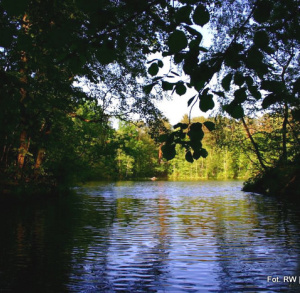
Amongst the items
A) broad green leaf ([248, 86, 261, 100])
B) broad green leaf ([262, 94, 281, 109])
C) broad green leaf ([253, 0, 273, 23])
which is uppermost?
broad green leaf ([253, 0, 273, 23])

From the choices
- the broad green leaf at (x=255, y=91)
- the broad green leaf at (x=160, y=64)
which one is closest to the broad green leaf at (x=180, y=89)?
the broad green leaf at (x=160, y=64)

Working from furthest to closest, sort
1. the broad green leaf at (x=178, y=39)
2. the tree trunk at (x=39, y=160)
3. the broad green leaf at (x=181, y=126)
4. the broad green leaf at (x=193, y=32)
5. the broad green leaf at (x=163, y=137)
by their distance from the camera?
the tree trunk at (x=39, y=160) → the broad green leaf at (x=181, y=126) → the broad green leaf at (x=163, y=137) → the broad green leaf at (x=193, y=32) → the broad green leaf at (x=178, y=39)

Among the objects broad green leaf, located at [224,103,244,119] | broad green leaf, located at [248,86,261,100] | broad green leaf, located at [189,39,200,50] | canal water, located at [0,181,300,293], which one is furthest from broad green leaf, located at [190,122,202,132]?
canal water, located at [0,181,300,293]

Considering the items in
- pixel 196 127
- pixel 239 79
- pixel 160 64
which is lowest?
pixel 196 127

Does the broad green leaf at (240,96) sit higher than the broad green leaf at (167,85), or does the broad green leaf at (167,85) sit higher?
the broad green leaf at (167,85)

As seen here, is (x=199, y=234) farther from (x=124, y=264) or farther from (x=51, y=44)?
(x=51, y=44)

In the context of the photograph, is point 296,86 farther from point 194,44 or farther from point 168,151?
point 168,151

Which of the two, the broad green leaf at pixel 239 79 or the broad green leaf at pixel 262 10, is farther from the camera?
the broad green leaf at pixel 239 79

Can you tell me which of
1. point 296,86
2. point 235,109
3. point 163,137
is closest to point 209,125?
point 235,109

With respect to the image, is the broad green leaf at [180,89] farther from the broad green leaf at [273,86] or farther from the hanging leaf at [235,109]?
the broad green leaf at [273,86]

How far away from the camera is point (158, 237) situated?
9.31 m

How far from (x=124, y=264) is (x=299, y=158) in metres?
20.7

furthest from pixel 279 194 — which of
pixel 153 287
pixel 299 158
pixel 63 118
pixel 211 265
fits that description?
pixel 153 287

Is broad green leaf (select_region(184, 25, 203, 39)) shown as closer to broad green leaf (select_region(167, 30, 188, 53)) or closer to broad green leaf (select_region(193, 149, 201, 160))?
broad green leaf (select_region(167, 30, 188, 53))
